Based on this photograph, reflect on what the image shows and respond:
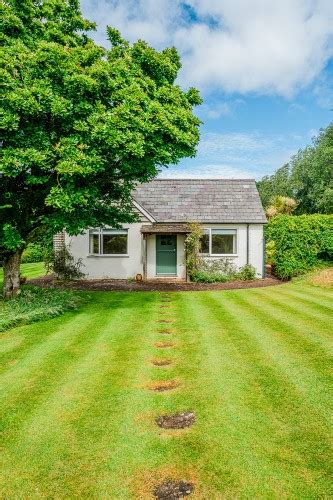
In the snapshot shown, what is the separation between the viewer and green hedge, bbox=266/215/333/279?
2103 centimetres

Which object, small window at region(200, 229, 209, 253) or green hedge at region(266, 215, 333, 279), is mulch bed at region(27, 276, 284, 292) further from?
small window at region(200, 229, 209, 253)

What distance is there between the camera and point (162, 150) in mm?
11289

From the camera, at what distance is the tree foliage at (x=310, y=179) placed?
43844mm

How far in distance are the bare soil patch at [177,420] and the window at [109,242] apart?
1748cm

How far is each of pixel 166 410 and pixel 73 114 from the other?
29.7 feet

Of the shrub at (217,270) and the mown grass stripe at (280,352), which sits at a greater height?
the shrub at (217,270)

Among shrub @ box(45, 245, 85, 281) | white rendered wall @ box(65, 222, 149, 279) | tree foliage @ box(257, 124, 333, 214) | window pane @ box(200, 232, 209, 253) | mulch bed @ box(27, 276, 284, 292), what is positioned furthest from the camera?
tree foliage @ box(257, 124, 333, 214)

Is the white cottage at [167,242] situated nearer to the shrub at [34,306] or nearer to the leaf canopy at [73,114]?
the shrub at [34,306]

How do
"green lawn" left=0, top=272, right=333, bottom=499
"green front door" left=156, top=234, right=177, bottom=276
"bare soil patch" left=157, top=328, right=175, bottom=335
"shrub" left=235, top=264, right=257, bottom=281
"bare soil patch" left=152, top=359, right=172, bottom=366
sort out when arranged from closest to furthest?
"green lawn" left=0, top=272, right=333, bottom=499
"bare soil patch" left=152, top=359, right=172, bottom=366
"bare soil patch" left=157, top=328, right=175, bottom=335
"shrub" left=235, top=264, right=257, bottom=281
"green front door" left=156, top=234, right=177, bottom=276

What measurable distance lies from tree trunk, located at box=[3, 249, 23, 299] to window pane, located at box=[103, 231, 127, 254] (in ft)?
28.0

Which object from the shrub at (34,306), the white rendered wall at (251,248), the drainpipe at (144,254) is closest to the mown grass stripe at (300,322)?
the shrub at (34,306)

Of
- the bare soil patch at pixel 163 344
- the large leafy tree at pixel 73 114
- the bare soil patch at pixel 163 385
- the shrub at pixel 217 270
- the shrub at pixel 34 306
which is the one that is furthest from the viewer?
the shrub at pixel 217 270

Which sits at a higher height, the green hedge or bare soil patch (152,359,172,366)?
the green hedge

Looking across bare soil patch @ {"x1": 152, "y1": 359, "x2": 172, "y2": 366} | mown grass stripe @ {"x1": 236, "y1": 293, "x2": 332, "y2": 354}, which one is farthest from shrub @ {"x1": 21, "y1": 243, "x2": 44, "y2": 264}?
bare soil patch @ {"x1": 152, "y1": 359, "x2": 172, "y2": 366}
